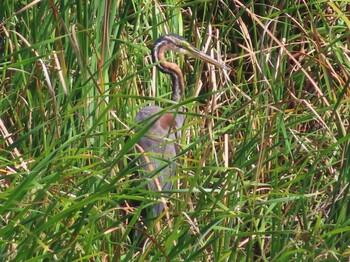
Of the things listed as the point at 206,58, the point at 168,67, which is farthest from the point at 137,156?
the point at 168,67

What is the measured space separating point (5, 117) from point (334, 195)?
129 cm

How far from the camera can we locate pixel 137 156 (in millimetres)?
2447

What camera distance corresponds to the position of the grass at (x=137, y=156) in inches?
92.7

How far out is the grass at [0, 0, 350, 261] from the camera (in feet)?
7.73

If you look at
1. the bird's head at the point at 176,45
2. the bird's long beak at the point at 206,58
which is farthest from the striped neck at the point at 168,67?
the bird's long beak at the point at 206,58

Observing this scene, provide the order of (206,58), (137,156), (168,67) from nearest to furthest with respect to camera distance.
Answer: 1. (137,156)
2. (206,58)
3. (168,67)

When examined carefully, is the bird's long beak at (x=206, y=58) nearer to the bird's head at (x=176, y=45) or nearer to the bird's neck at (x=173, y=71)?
the bird's head at (x=176, y=45)

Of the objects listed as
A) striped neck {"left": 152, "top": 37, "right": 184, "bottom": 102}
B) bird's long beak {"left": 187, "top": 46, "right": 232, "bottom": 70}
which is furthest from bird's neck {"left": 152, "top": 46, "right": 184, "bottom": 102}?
bird's long beak {"left": 187, "top": 46, "right": 232, "bottom": 70}

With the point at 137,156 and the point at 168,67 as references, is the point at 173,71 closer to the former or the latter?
the point at 168,67

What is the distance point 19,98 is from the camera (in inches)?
126

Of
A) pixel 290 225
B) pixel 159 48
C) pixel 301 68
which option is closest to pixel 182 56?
pixel 159 48

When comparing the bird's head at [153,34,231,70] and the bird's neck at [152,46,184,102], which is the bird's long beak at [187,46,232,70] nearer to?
the bird's head at [153,34,231,70]

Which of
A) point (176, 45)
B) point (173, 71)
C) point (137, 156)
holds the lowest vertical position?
point (173, 71)

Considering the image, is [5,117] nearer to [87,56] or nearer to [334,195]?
[87,56]
